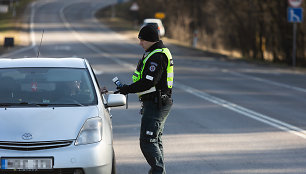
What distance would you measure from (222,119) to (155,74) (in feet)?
20.7

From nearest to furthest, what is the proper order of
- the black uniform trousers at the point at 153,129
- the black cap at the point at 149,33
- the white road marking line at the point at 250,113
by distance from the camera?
the black uniform trousers at the point at 153,129, the black cap at the point at 149,33, the white road marking line at the point at 250,113

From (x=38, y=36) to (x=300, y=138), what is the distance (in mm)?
36175

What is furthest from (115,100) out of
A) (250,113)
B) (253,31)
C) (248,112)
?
(253,31)

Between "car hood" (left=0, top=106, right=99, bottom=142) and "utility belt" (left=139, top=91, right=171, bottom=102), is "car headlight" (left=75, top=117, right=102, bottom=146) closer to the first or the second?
"car hood" (left=0, top=106, right=99, bottom=142)

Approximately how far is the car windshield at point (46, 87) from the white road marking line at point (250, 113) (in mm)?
4540

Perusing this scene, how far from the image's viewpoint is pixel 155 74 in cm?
680

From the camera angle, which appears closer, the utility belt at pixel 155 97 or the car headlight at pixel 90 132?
the car headlight at pixel 90 132

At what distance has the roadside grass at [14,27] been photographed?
1595 inches

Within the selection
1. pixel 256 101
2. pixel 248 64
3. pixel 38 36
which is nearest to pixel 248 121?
pixel 256 101

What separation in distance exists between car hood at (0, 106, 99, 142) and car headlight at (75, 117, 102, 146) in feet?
0.16

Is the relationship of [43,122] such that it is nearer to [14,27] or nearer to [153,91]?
[153,91]

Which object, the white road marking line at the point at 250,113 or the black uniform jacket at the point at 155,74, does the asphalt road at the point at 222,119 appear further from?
the black uniform jacket at the point at 155,74

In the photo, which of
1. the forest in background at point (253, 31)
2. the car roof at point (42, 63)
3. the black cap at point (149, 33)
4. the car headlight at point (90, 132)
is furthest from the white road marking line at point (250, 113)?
the forest in background at point (253, 31)

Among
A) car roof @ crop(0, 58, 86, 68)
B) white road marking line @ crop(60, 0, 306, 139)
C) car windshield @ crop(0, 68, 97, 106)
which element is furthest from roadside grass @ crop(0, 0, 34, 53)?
car windshield @ crop(0, 68, 97, 106)
